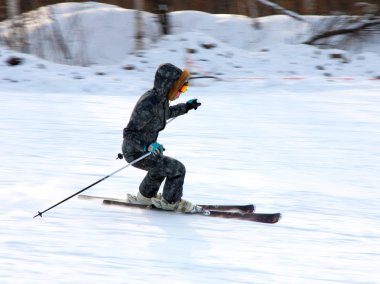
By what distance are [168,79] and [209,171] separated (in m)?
2.17

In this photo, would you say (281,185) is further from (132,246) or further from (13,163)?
(13,163)

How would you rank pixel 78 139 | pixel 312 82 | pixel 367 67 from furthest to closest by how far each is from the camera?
pixel 367 67 → pixel 312 82 → pixel 78 139

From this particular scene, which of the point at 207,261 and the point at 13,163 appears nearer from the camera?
the point at 207,261

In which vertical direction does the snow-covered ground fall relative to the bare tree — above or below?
below

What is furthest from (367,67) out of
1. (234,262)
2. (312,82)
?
(234,262)

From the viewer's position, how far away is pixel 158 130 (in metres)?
5.09

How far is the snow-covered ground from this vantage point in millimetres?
4277

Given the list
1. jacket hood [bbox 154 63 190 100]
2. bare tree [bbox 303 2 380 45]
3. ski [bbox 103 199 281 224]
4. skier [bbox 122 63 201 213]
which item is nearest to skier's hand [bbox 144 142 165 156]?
skier [bbox 122 63 201 213]

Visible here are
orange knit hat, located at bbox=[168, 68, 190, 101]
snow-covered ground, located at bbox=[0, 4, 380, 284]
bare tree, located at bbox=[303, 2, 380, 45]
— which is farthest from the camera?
bare tree, located at bbox=[303, 2, 380, 45]

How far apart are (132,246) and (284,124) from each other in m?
5.19

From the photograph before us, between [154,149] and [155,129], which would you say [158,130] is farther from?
[154,149]

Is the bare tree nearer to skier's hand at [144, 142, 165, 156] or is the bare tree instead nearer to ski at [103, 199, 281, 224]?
ski at [103, 199, 281, 224]

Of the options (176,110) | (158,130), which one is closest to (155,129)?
(158,130)

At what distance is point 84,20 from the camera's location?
16062 mm
